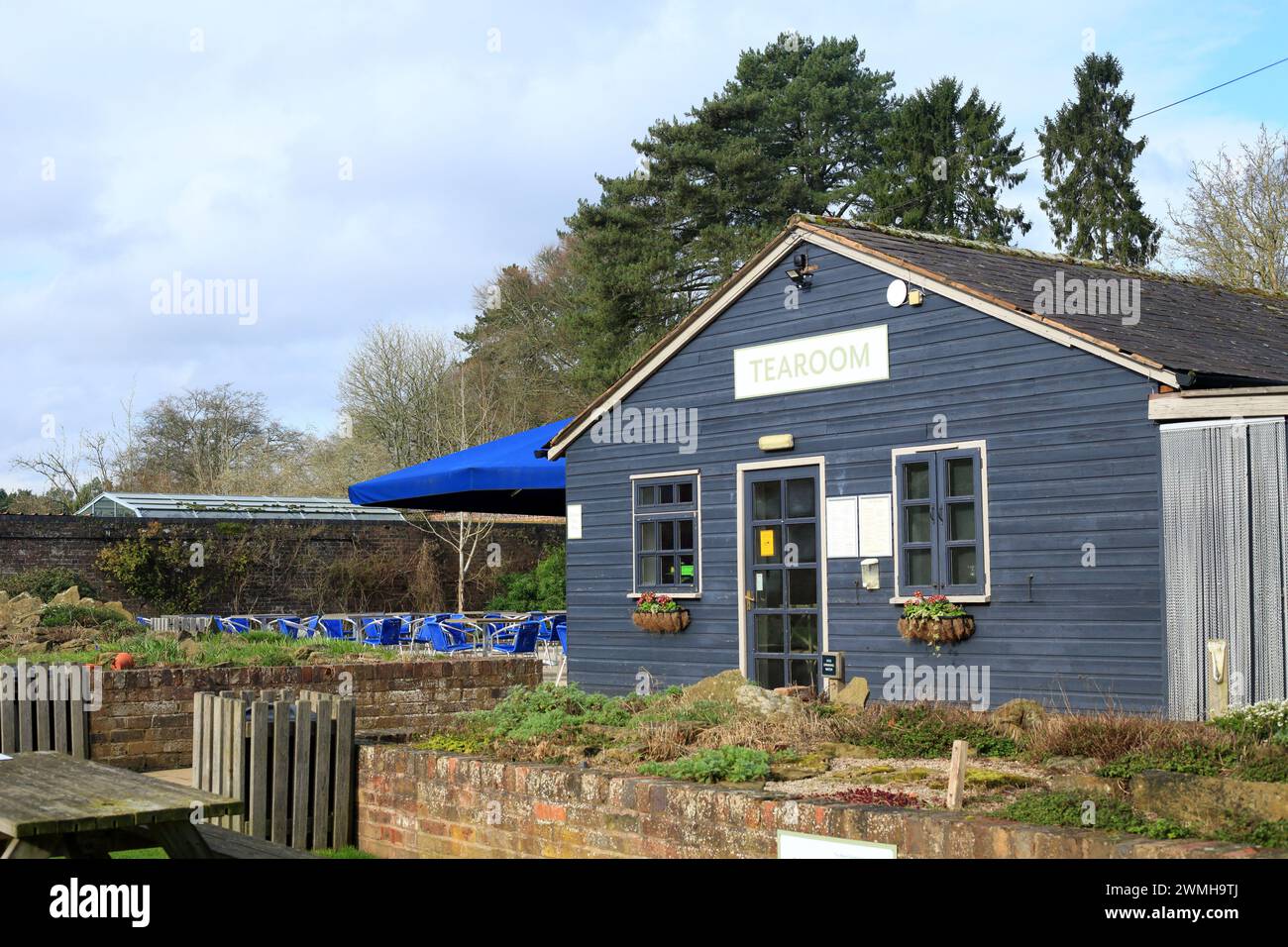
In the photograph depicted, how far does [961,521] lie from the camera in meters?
12.0

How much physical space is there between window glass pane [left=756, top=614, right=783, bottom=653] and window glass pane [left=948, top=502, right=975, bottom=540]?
7.30 feet

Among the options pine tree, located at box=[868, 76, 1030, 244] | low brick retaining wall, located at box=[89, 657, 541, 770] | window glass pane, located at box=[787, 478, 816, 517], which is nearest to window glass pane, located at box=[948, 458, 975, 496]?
window glass pane, located at box=[787, 478, 816, 517]

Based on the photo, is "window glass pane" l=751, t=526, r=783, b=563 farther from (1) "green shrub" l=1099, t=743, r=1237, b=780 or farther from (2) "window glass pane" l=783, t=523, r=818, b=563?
(1) "green shrub" l=1099, t=743, r=1237, b=780

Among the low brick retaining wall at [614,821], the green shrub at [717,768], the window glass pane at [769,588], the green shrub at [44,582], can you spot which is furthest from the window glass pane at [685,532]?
the green shrub at [44,582]

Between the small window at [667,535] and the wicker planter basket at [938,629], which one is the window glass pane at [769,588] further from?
the wicker planter basket at [938,629]

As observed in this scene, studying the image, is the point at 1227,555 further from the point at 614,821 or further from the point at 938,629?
the point at 614,821

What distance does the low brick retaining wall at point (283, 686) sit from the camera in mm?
11930

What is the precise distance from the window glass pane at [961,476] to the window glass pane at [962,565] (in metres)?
0.49

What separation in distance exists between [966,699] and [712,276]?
26165 mm

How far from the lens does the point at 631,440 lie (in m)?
15.1

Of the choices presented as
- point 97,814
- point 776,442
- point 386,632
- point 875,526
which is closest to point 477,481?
point 776,442

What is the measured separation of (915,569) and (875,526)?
1.83 ft

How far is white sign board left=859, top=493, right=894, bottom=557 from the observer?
12.5m
